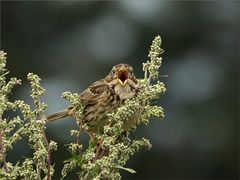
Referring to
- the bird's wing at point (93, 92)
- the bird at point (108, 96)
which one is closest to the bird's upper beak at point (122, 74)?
the bird at point (108, 96)

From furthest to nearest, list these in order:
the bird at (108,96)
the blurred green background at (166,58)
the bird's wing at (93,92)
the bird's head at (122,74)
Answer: the blurred green background at (166,58), the bird's wing at (93,92), the bird's head at (122,74), the bird at (108,96)

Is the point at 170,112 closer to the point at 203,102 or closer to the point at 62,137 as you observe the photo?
the point at 203,102

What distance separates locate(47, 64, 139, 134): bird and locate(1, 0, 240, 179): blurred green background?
22.3ft

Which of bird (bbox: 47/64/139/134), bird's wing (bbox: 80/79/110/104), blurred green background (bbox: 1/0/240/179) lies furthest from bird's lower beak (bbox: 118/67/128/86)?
blurred green background (bbox: 1/0/240/179)

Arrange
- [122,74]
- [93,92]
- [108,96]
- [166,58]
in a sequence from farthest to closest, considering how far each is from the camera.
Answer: [166,58] < [93,92] < [108,96] < [122,74]

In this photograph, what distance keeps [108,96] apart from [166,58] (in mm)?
7822

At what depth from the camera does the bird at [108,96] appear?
5.12 metres

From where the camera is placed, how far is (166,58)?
1334 cm

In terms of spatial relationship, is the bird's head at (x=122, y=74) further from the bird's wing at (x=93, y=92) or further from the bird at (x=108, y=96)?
the bird's wing at (x=93, y=92)

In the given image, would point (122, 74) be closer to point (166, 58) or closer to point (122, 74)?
point (122, 74)

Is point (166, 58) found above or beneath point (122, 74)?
above

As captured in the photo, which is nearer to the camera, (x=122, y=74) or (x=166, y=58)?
(x=122, y=74)

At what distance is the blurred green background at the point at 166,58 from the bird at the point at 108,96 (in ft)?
22.3

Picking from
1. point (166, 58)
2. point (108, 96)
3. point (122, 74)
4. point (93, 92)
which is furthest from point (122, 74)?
point (166, 58)
